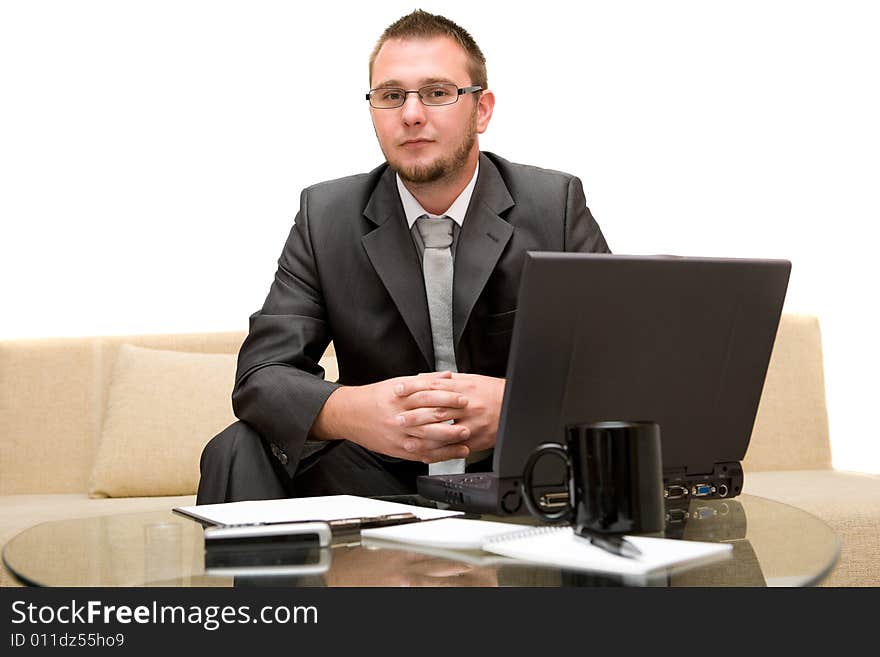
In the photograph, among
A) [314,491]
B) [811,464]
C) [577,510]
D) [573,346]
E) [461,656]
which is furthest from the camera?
[811,464]

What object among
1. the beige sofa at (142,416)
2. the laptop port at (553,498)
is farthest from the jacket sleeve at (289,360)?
the beige sofa at (142,416)

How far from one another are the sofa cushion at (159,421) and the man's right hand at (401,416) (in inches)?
44.7

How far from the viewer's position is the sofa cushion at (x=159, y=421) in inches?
101

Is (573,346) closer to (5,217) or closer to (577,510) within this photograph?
(577,510)

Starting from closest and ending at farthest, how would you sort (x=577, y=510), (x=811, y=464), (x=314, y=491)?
(x=577, y=510) → (x=314, y=491) → (x=811, y=464)

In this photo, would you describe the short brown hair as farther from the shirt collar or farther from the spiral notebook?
the spiral notebook

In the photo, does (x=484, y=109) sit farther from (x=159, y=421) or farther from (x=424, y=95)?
(x=159, y=421)

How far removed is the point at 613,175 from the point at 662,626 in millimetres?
2387

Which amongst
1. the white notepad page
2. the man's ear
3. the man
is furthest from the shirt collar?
the white notepad page

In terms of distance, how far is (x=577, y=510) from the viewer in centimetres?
94

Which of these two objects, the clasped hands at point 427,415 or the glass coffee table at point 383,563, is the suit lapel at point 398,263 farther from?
the glass coffee table at point 383,563

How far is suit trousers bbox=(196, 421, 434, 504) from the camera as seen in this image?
160 centimetres

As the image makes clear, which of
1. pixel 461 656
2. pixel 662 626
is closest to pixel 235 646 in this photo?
pixel 461 656

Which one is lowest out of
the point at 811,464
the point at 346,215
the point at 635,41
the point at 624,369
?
the point at 811,464
